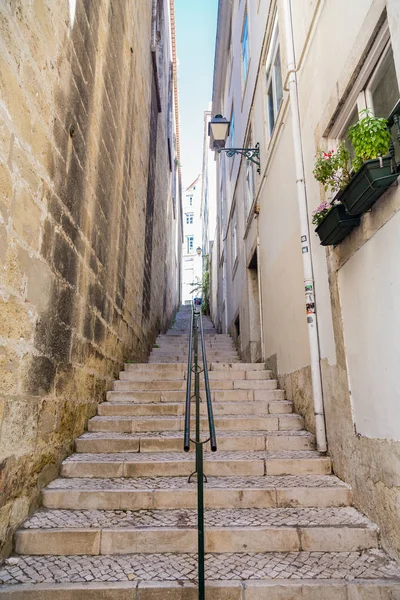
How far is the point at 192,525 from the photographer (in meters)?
2.40

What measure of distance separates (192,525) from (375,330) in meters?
1.70

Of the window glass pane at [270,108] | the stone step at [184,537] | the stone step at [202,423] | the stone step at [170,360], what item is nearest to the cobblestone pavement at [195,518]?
the stone step at [184,537]

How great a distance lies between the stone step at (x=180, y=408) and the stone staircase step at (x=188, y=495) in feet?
4.04

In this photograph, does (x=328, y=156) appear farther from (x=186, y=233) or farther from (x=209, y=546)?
(x=186, y=233)

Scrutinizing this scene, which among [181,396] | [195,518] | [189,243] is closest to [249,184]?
[181,396]

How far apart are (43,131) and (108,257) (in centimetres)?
209

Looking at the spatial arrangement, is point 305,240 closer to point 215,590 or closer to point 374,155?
point 374,155

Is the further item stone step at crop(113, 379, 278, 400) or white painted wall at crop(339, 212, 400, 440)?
stone step at crop(113, 379, 278, 400)

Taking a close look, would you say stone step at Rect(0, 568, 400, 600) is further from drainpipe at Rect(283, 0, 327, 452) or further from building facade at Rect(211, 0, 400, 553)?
drainpipe at Rect(283, 0, 327, 452)

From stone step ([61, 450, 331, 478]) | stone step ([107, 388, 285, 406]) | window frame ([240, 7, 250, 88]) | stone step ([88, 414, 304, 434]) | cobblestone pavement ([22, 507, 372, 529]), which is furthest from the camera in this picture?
window frame ([240, 7, 250, 88])

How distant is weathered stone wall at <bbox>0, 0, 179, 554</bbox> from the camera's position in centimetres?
216

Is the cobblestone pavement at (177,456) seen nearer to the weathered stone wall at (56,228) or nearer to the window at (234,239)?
the weathered stone wall at (56,228)

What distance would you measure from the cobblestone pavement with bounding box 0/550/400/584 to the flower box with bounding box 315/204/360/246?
Answer: 79.9 inches

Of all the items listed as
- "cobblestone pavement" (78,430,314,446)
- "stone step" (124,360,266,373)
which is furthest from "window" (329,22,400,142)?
"stone step" (124,360,266,373)
